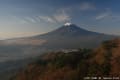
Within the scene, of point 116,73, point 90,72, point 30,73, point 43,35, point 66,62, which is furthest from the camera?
point 43,35

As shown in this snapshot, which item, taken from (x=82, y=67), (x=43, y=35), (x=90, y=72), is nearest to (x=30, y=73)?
(x=82, y=67)

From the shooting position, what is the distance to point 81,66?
95.3ft

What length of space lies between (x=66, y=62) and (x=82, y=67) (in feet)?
12.0

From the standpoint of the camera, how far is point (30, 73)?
114ft

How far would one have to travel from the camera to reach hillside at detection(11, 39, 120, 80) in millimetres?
25106

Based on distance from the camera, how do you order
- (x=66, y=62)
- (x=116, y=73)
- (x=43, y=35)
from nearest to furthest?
(x=116, y=73) < (x=66, y=62) < (x=43, y=35)

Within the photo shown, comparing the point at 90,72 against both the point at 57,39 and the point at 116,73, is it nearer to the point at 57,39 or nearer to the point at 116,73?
the point at 116,73

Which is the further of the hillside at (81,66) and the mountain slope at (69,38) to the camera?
the mountain slope at (69,38)

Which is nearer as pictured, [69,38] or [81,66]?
[81,66]

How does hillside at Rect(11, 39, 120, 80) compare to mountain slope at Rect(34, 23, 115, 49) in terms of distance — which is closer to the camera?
hillside at Rect(11, 39, 120, 80)

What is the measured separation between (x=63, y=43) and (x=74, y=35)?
1213 cm

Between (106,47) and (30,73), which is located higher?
(106,47)

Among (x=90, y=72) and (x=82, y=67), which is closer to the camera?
(x=90, y=72)

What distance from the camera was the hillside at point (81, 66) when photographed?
988 inches
